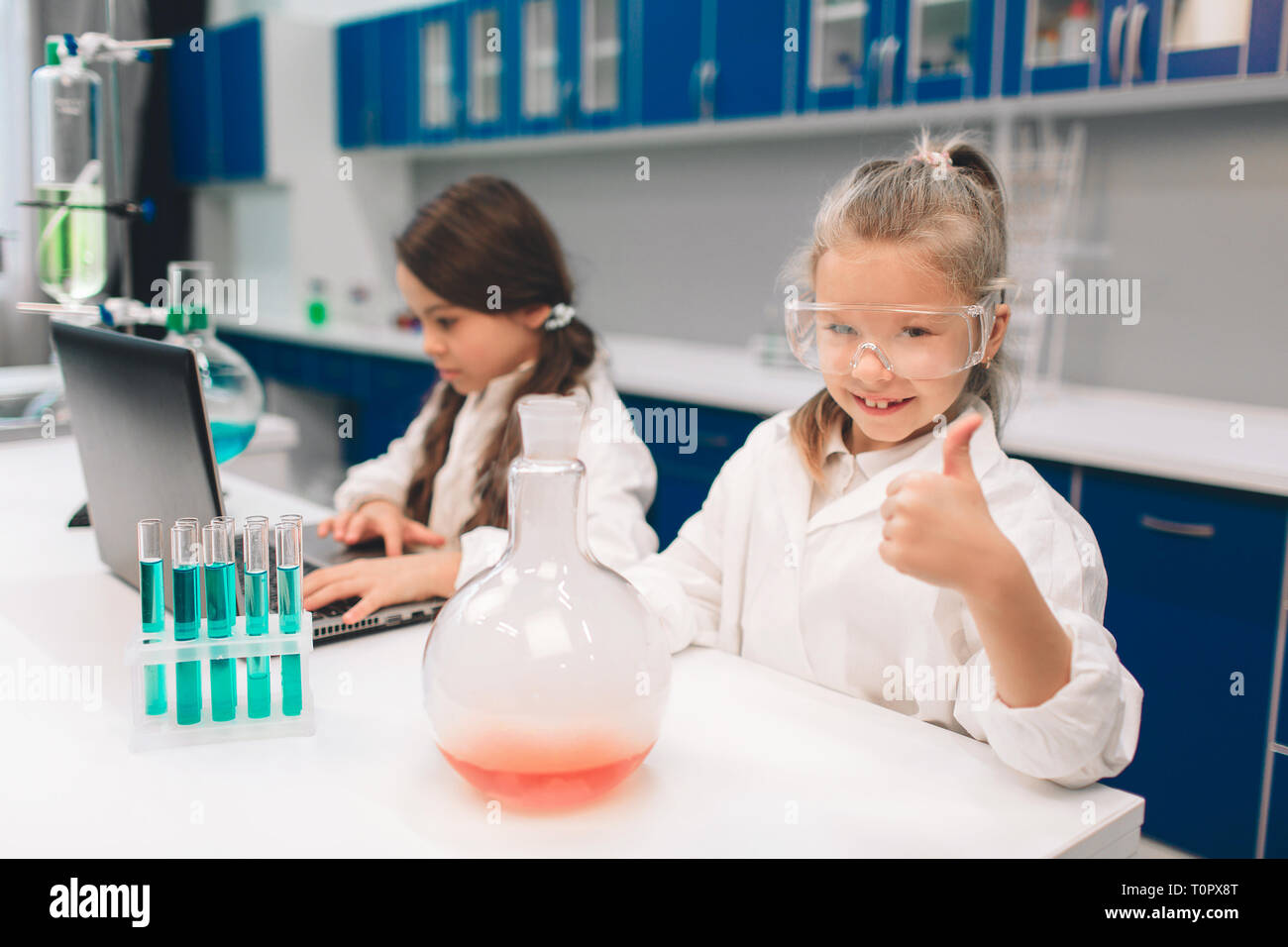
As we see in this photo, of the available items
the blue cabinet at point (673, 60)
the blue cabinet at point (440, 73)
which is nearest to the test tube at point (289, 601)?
the blue cabinet at point (673, 60)

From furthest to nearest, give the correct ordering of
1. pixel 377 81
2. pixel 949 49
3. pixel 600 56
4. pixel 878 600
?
pixel 377 81, pixel 600 56, pixel 949 49, pixel 878 600

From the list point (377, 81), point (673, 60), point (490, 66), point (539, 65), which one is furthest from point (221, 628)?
point (377, 81)

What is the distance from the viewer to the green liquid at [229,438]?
1449 millimetres

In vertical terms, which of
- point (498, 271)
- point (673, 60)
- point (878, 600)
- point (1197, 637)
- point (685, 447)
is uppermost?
point (673, 60)

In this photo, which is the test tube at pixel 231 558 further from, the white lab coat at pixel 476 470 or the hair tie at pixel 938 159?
the hair tie at pixel 938 159

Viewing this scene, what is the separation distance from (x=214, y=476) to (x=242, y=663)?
0.17 m

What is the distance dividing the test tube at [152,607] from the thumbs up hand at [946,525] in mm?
574

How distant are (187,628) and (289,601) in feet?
0.26

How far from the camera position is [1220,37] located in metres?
2.14

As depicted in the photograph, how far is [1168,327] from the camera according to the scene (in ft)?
8.38

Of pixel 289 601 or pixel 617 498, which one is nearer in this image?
pixel 289 601

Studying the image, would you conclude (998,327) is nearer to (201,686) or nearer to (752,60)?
(201,686)

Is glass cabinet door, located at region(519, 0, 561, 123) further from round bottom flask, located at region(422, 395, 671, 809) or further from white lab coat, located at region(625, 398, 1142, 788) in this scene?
round bottom flask, located at region(422, 395, 671, 809)
